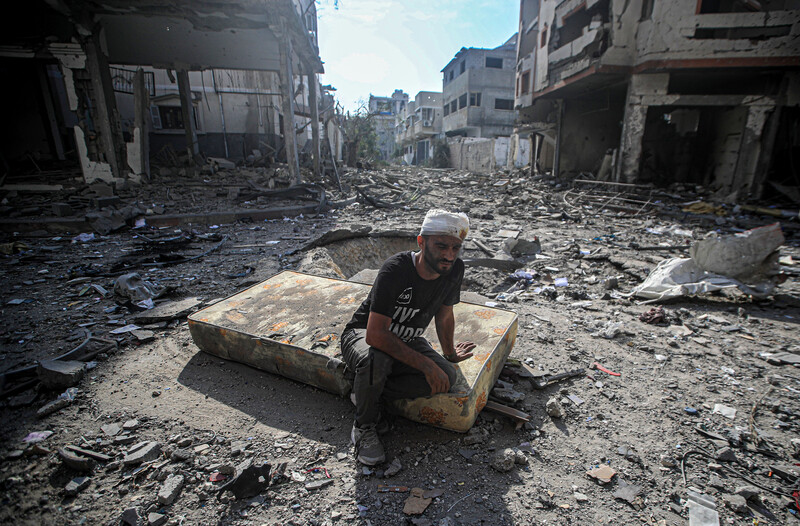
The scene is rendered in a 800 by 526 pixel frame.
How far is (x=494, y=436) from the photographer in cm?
203

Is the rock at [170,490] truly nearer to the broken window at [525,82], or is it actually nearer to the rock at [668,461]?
the rock at [668,461]

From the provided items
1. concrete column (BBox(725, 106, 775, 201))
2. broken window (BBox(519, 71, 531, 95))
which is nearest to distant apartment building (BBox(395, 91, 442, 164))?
broken window (BBox(519, 71, 531, 95))

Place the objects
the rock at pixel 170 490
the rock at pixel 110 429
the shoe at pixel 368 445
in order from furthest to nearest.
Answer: the rock at pixel 110 429 < the shoe at pixel 368 445 < the rock at pixel 170 490

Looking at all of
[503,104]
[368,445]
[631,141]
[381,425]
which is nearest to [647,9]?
[631,141]

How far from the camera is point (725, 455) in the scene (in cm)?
188

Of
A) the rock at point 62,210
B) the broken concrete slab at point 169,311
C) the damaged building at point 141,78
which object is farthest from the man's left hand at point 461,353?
the damaged building at point 141,78

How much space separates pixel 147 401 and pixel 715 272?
5.29 meters

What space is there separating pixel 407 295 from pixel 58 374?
2.33 m

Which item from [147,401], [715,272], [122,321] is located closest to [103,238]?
[122,321]

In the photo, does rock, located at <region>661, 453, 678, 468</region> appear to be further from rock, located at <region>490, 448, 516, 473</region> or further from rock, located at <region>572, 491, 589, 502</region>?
rock, located at <region>490, 448, 516, 473</region>

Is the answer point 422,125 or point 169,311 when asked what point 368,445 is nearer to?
point 169,311

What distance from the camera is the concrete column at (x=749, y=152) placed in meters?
9.73

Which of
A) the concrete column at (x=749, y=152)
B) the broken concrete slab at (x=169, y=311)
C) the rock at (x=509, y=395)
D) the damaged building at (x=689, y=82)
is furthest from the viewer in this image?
the concrete column at (x=749, y=152)

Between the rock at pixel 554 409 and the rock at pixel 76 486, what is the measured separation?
8.04 ft
